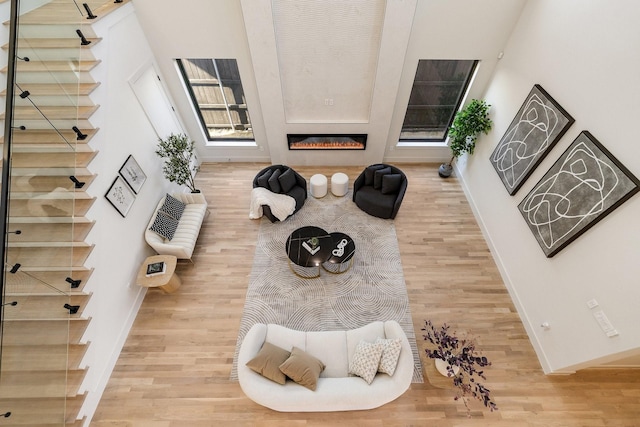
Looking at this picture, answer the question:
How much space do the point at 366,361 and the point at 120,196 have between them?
3.87m

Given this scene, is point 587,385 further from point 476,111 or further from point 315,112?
point 315,112

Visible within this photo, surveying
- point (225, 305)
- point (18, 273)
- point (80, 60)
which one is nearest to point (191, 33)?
point (80, 60)

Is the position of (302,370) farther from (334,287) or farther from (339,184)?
(339,184)

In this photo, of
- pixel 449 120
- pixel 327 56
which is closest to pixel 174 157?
pixel 327 56

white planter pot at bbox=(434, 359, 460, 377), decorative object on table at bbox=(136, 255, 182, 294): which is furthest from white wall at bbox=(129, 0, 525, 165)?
white planter pot at bbox=(434, 359, 460, 377)

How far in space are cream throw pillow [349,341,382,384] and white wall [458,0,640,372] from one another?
2.37 metres

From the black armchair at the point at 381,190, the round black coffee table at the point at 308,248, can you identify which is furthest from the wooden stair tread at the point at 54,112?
the black armchair at the point at 381,190

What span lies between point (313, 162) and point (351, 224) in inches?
72.6

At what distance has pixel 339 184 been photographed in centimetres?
558

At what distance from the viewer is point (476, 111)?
5.14m

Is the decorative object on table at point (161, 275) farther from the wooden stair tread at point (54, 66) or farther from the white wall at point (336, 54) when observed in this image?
the white wall at point (336, 54)

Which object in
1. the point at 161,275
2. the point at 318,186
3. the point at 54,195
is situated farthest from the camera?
the point at 318,186

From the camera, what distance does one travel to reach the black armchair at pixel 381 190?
16.8 ft

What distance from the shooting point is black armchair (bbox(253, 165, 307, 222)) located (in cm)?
518
